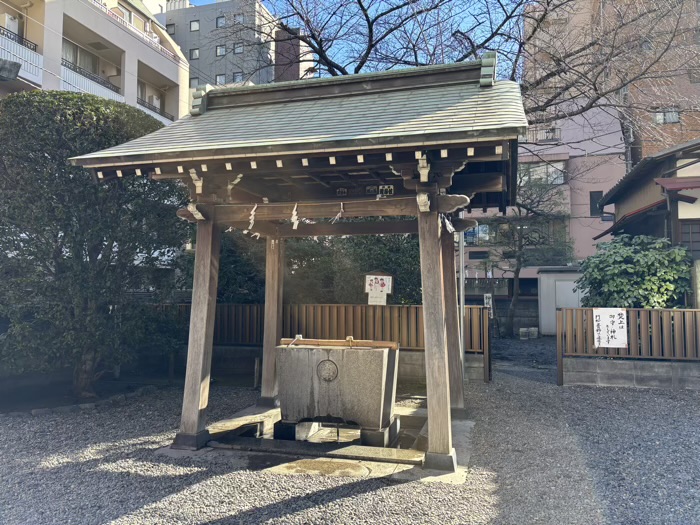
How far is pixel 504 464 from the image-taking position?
491cm

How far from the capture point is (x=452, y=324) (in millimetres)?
6578

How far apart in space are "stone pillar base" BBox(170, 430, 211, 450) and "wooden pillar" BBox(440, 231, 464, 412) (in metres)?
3.40

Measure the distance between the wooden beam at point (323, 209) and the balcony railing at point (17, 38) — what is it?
14.2m

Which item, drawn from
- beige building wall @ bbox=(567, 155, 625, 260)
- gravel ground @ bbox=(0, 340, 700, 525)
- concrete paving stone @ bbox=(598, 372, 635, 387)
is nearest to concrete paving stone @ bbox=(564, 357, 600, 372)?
concrete paving stone @ bbox=(598, 372, 635, 387)

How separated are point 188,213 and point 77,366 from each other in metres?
4.09

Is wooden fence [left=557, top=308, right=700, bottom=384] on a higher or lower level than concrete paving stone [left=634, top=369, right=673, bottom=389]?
higher

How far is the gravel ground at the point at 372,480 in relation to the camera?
3.78 m

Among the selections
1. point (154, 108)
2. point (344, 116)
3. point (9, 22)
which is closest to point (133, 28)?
point (154, 108)

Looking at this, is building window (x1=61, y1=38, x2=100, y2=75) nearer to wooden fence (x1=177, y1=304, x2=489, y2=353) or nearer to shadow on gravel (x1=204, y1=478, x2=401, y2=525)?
wooden fence (x1=177, y1=304, x2=489, y2=353)

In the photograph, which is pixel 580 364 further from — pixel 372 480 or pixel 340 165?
pixel 340 165

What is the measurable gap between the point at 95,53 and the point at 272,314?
58.1 ft

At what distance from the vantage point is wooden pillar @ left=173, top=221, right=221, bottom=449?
211 inches

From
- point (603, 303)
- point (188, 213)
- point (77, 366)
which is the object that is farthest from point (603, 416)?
point (77, 366)

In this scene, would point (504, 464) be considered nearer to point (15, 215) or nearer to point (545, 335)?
point (15, 215)
